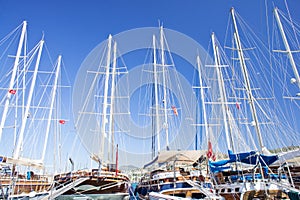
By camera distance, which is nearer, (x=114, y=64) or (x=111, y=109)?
(x=111, y=109)

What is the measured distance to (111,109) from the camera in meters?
29.9

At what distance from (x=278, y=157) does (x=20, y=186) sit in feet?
70.3

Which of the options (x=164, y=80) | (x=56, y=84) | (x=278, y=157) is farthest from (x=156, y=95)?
(x=278, y=157)

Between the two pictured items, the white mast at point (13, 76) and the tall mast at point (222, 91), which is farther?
the tall mast at point (222, 91)

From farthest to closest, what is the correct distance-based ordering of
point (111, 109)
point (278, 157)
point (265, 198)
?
point (111, 109)
point (278, 157)
point (265, 198)

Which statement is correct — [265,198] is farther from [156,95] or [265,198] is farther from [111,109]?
[156,95]

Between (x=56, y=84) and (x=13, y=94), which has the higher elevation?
(x=56, y=84)

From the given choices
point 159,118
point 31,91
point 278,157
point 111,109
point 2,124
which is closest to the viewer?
point 278,157

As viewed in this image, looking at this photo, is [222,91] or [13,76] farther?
[222,91]

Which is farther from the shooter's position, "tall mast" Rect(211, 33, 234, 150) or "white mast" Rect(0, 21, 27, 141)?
"tall mast" Rect(211, 33, 234, 150)

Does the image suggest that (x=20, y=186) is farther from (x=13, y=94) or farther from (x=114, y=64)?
(x=114, y=64)

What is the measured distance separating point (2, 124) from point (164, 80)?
69.2 feet

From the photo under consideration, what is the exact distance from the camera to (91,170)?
2061 cm

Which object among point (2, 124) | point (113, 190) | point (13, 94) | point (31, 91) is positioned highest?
point (31, 91)
